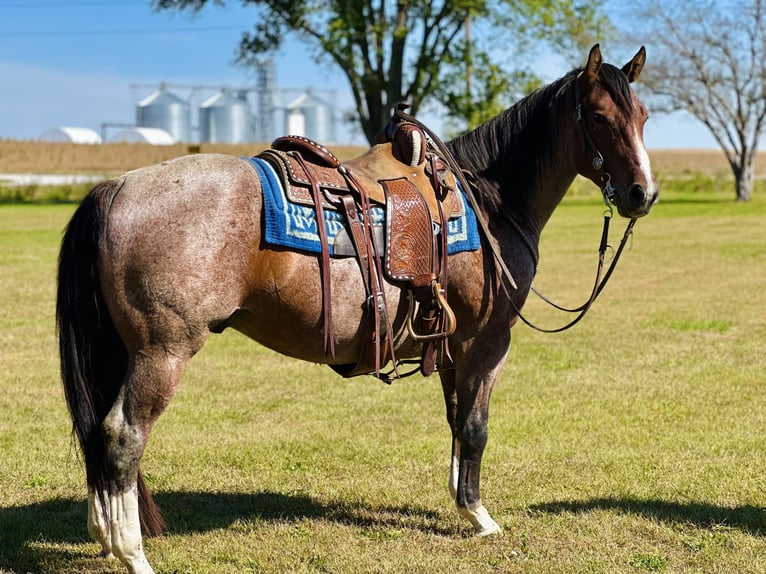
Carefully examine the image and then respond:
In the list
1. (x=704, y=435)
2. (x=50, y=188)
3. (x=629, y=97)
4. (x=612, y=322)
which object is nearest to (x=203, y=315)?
(x=629, y=97)

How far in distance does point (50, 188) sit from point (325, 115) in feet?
237

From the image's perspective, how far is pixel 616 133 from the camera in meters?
3.91

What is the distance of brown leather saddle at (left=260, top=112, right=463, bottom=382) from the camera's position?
3.76m

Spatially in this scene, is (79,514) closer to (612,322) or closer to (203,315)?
(203,315)

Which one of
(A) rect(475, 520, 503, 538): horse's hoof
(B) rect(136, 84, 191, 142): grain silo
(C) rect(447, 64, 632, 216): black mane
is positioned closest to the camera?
(C) rect(447, 64, 632, 216): black mane

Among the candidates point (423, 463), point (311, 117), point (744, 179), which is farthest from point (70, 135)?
point (423, 463)

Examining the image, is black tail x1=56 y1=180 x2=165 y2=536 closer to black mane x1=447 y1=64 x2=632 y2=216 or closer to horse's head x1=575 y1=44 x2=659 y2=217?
black mane x1=447 y1=64 x2=632 y2=216

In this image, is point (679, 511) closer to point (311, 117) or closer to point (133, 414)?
point (133, 414)

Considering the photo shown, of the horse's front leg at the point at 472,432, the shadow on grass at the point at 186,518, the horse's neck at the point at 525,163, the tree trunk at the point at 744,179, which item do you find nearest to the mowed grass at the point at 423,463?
the shadow on grass at the point at 186,518

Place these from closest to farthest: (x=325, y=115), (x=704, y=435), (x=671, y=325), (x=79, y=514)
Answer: (x=79, y=514)
(x=704, y=435)
(x=671, y=325)
(x=325, y=115)

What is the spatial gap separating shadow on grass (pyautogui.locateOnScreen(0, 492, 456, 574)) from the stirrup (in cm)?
108

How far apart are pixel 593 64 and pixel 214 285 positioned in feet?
6.44

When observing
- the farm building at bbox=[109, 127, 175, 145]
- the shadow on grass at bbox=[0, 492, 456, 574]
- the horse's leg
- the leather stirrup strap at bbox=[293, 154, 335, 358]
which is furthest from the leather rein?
the farm building at bbox=[109, 127, 175, 145]

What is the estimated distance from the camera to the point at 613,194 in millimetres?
3945
